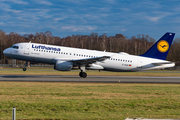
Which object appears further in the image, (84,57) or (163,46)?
(163,46)

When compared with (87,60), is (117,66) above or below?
below

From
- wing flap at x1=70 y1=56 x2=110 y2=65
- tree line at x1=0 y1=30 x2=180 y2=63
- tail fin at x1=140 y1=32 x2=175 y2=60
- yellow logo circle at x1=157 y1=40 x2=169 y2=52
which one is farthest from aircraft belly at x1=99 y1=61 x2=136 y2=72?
tree line at x1=0 y1=30 x2=180 y2=63

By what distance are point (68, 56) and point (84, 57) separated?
2632 mm

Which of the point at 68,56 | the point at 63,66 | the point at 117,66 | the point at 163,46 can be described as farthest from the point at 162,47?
the point at 63,66

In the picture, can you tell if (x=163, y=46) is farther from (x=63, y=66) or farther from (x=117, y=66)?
(x=63, y=66)

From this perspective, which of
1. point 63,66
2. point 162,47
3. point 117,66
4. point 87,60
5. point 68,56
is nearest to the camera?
point 63,66

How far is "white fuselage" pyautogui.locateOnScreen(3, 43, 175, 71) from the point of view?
34.1m

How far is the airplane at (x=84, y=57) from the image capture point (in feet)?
111

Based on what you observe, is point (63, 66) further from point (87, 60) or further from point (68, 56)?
point (87, 60)

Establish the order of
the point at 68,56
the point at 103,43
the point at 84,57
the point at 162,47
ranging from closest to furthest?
the point at 68,56 → the point at 84,57 → the point at 162,47 → the point at 103,43

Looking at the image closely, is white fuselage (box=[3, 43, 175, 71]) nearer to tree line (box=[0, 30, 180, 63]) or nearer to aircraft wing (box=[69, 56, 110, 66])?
aircraft wing (box=[69, 56, 110, 66])

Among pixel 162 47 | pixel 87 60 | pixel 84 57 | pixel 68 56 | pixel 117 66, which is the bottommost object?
pixel 117 66

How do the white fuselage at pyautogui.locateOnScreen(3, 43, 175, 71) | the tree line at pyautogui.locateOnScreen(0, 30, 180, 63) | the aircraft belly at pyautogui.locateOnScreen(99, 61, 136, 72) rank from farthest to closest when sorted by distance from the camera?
the tree line at pyautogui.locateOnScreen(0, 30, 180, 63)
the aircraft belly at pyautogui.locateOnScreen(99, 61, 136, 72)
the white fuselage at pyautogui.locateOnScreen(3, 43, 175, 71)

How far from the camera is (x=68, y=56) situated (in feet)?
114
